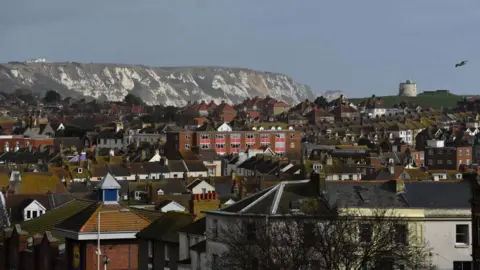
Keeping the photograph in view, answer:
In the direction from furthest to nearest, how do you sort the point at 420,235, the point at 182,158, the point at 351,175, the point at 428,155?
the point at 428,155 < the point at 182,158 < the point at 351,175 < the point at 420,235

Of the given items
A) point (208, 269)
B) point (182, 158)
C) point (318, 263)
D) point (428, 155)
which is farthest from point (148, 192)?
point (428, 155)

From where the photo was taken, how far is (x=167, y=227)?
51.4 meters

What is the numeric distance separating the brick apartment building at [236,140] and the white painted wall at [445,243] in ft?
461

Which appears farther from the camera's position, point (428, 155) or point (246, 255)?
point (428, 155)

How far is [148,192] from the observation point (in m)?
87.6

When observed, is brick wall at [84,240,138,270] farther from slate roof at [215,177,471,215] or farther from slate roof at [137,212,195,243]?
slate roof at [215,177,471,215]

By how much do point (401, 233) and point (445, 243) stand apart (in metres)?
2.04

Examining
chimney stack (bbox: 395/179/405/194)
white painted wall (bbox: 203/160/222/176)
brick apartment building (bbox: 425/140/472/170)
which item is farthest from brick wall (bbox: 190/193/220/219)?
brick apartment building (bbox: 425/140/472/170)

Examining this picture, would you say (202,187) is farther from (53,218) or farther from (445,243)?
(445,243)

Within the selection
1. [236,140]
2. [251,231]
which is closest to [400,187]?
[251,231]

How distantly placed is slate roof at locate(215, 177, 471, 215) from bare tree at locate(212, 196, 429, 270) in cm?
134

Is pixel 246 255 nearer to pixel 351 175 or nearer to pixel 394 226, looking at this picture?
pixel 394 226

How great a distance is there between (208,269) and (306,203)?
4.52 meters

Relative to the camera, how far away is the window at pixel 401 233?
42.8 metres
